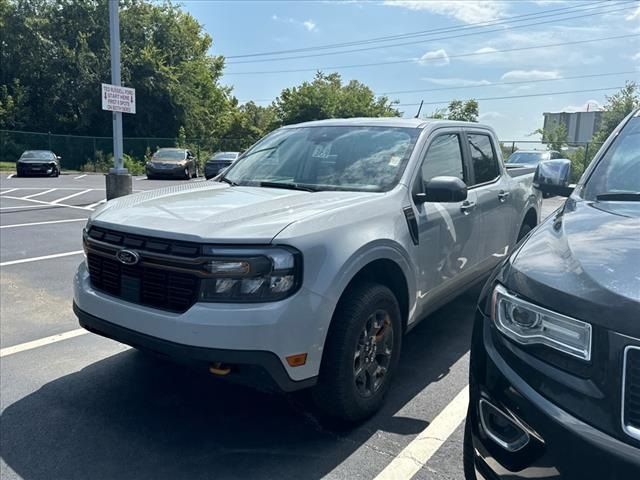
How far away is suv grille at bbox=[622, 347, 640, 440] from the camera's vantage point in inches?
59.5

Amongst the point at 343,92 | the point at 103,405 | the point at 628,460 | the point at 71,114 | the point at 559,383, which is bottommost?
the point at 103,405

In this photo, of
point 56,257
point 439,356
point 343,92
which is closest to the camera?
point 439,356

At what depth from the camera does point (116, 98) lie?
1305 cm

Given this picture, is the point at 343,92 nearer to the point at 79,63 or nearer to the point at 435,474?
the point at 79,63

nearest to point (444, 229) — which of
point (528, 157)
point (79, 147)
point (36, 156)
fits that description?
point (528, 157)

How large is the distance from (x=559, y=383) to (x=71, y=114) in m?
37.8

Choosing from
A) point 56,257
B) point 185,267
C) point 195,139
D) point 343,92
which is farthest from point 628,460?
point 343,92

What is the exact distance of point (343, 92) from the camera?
3994 cm

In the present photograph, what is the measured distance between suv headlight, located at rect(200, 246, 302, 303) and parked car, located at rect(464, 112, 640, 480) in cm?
92

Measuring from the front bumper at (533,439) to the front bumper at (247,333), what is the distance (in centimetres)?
84

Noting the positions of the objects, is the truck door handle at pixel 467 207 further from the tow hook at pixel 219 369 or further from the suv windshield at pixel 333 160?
the tow hook at pixel 219 369

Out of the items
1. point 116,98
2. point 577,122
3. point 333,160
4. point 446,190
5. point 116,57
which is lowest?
point 446,190

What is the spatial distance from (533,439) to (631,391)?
34 centimetres

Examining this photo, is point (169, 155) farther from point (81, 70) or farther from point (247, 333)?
point (247, 333)
